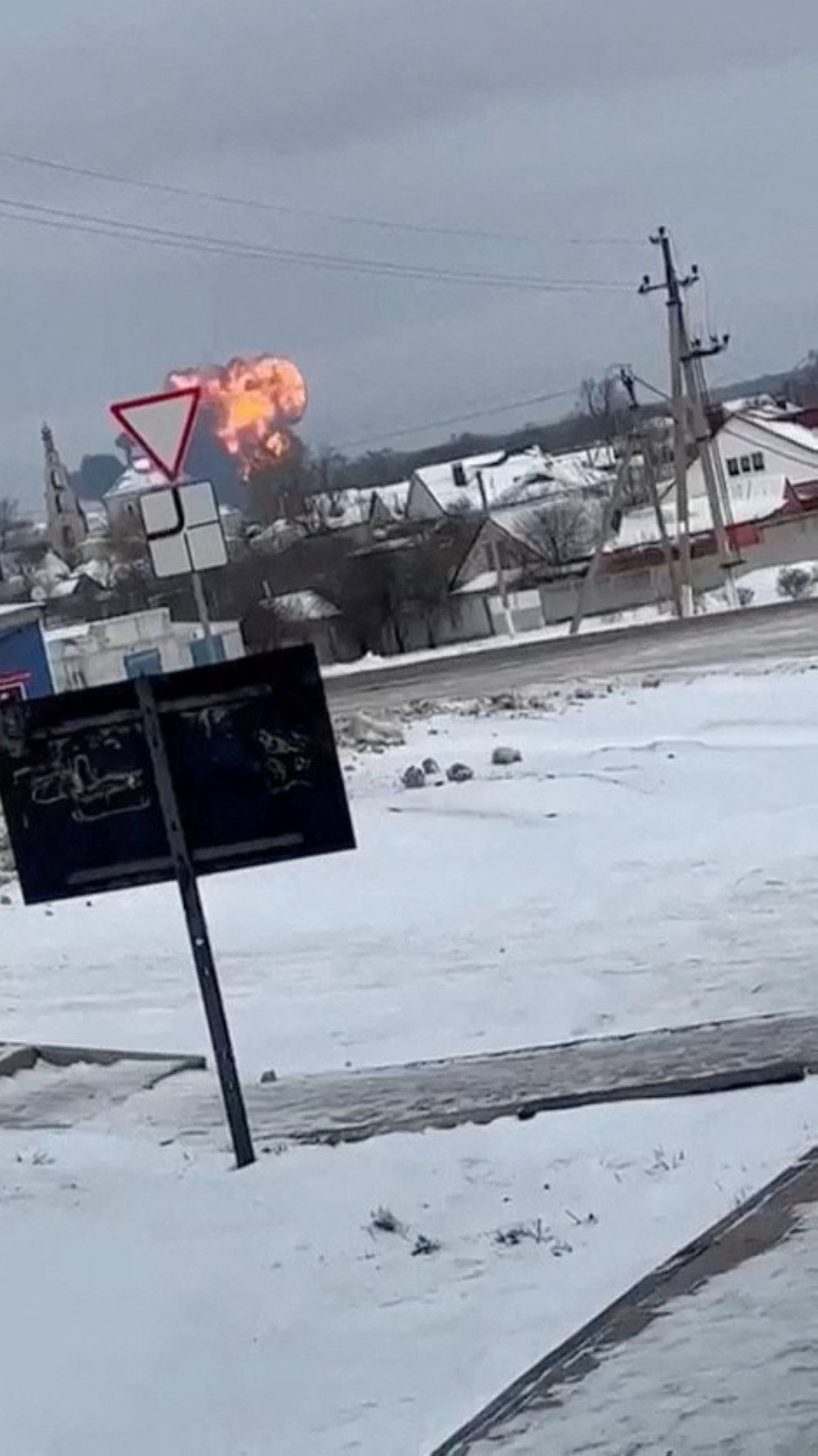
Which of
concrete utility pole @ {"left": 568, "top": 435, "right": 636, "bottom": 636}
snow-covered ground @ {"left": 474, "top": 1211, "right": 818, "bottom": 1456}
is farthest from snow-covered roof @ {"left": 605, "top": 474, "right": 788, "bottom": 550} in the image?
snow-covered ground @ {"left": 474, "top": 1211, "right": 818, "bottom": 1456}

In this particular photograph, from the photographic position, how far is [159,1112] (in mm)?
9180

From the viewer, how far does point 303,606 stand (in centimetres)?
6950

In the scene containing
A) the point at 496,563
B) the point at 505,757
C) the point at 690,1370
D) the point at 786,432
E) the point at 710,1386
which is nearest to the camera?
the point at 710,1386

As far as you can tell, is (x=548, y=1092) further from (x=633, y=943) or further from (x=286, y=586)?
(x=286, y=586)

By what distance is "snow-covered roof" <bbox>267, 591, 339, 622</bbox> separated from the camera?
221ft

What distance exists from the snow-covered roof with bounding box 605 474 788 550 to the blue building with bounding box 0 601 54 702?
115 feet

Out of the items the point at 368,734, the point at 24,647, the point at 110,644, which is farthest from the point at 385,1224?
the point at 110,644

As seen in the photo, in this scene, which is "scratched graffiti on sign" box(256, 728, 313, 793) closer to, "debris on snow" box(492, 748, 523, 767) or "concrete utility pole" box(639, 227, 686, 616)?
"debris on snow" box(492, 748, 523, 767)

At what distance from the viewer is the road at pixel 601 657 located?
1496 inches

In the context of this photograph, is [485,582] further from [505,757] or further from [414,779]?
[414,779]

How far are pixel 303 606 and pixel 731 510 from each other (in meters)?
21.9

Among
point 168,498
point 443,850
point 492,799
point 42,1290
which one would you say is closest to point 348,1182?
point 42,1290

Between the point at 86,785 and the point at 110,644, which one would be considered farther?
the point at 110,644

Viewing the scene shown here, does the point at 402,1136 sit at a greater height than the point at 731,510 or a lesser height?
lesser
